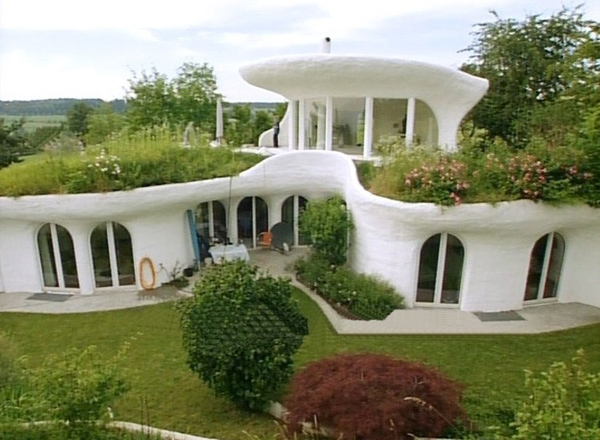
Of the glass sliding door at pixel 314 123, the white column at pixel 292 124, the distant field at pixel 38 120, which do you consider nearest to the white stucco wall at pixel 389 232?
the glass sliding door at pixel 314 123

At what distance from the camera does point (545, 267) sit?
466 inches

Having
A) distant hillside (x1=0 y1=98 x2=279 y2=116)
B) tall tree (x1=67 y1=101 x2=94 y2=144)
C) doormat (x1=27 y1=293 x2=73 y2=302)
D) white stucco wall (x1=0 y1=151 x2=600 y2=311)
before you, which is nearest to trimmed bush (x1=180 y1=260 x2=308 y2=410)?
white stucco wall (x1=0 y1=151 x2=600 y2=311)

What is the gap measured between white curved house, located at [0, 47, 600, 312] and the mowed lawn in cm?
169

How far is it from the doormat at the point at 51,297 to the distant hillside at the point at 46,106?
59.5 ft

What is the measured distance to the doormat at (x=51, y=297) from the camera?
12.2 meters

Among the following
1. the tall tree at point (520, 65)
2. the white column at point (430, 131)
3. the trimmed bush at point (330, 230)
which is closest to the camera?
the trimmed bush at point (330, 230)

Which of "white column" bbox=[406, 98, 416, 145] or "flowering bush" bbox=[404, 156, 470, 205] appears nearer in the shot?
"flowering bush" bbox=[404, 156, 470, 205]

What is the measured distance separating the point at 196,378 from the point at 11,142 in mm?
23803

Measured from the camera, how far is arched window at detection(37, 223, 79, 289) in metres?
12.5

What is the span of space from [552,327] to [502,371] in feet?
8.94

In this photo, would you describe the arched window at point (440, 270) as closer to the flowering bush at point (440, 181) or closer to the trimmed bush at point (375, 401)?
the flowering bush at point (440, 181)

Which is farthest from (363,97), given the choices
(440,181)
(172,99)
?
(172,99)

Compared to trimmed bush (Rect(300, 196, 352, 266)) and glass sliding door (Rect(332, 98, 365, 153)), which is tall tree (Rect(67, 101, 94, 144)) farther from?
trimmed bush (Rect(300, 196, 352, 266))

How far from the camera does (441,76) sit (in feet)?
51.0
